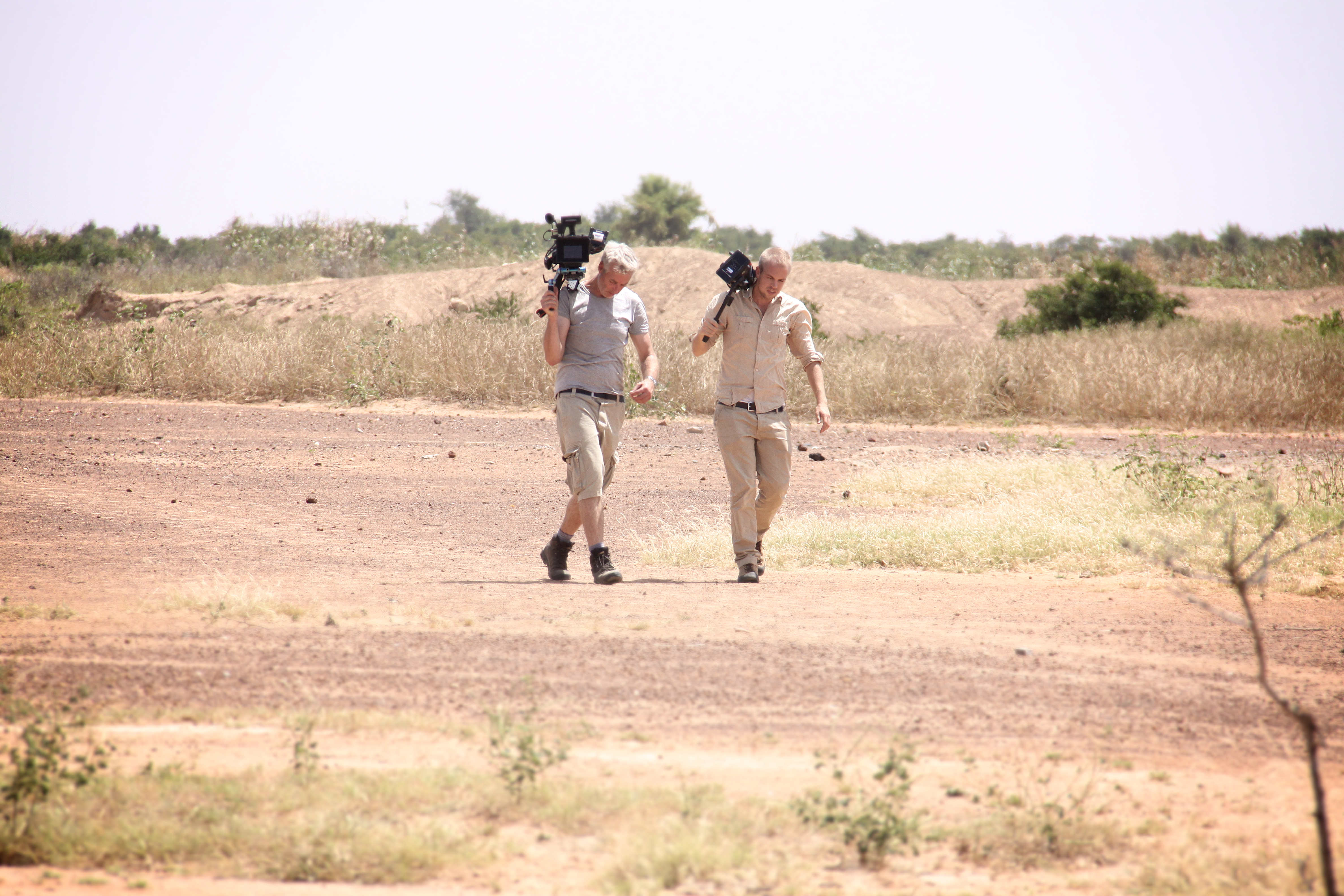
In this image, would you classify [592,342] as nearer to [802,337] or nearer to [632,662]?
[802,337]

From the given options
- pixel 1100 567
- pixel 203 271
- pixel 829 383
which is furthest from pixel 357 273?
pixel 1100 567

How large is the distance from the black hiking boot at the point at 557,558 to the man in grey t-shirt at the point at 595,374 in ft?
0.43

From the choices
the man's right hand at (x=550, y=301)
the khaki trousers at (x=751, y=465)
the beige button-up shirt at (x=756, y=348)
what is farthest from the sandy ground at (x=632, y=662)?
the man's right hand at (x=550, y=301)

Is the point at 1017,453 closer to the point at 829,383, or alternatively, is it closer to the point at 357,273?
the point at 829,383

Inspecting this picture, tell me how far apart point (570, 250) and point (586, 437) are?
3.47 feet

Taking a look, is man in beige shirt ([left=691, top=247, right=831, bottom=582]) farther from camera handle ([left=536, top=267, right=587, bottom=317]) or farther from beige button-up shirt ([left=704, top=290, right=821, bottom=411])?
camera handle ([left=536, top=267, right=587, bottom=317])

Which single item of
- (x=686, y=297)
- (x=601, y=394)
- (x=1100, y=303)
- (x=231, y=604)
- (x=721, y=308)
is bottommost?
Answer: (x=231, y=604)

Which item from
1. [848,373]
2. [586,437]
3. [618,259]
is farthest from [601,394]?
[848,373]

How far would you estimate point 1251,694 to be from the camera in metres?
4.32

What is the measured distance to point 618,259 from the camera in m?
5.95

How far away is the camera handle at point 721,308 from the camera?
20.4ft

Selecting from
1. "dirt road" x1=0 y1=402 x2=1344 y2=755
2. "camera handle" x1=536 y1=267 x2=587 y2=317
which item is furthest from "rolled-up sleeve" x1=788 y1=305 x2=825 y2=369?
"dirt road" x1=0 y1=402 x2=1344 y2=755

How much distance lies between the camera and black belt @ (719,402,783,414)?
6.27 m

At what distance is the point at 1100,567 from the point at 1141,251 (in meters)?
30.5
